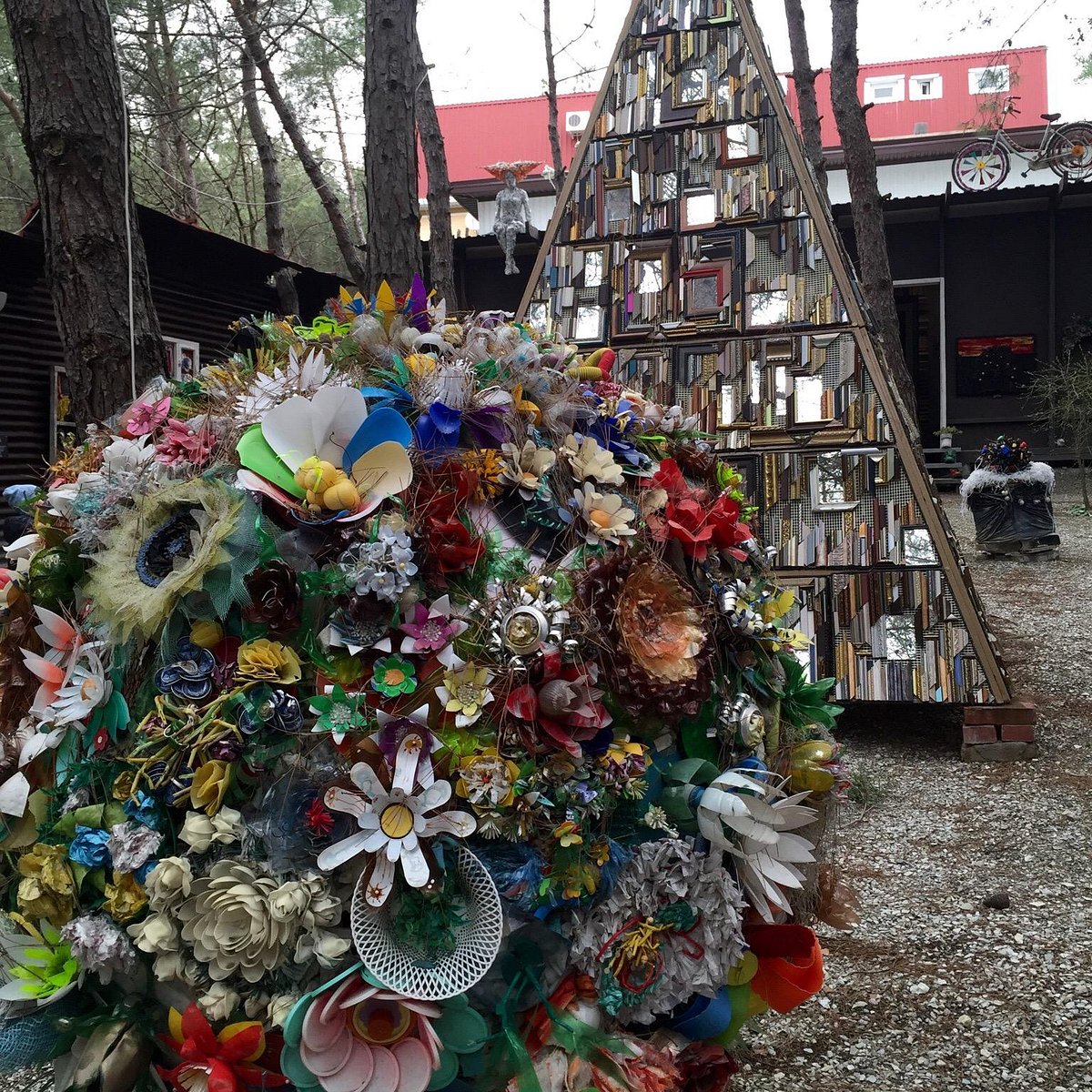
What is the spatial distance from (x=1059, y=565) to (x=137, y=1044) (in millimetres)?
11029

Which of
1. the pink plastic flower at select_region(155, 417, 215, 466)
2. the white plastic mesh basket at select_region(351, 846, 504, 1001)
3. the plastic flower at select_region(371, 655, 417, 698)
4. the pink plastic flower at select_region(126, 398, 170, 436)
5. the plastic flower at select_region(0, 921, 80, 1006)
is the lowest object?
the plastic flower at select_region(0, 921, 80, 1006)

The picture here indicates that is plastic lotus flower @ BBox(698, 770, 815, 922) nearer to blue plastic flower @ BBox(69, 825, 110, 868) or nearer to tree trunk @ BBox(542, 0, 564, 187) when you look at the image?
blue plastic flower @ BBox(69, 825, 110, 868)

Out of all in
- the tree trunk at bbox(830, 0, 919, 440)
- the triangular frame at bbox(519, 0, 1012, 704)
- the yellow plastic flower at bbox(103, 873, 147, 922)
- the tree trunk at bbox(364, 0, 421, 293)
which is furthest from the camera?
the tree trunk at bbox(830, 0, 919, 440)

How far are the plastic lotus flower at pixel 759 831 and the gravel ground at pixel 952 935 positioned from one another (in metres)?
0.70

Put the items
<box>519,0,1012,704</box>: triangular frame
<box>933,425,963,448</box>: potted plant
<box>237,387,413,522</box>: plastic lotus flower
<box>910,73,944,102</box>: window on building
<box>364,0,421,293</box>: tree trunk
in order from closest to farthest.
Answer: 1. <box>237,387,413,522</box>: plastic lotus flower
2. <box>519,0,1012,704</box>: triangular frame
3. <box>364,0,421,293</box>: tree trunk
4. <box>933,425,963,448</box>: potted plant
5. <box>910,73,944,102</box>: window on building

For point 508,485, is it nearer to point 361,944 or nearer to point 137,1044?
point 361,944

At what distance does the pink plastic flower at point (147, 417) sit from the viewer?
219cm

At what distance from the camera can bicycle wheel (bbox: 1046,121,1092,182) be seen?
612 inches

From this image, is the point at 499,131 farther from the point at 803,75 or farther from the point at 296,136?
the point at 803,75

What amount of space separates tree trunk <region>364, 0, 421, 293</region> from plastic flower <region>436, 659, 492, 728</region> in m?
3.90

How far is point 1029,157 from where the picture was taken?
16656mm

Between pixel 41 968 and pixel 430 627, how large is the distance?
2.82 feet

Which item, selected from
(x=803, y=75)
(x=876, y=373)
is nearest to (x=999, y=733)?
(x=876, y=373)

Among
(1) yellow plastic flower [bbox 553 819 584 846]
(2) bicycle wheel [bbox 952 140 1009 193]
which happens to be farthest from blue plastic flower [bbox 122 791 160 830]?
(2) bicycle wheel [bbox 952 140 1009 193]
